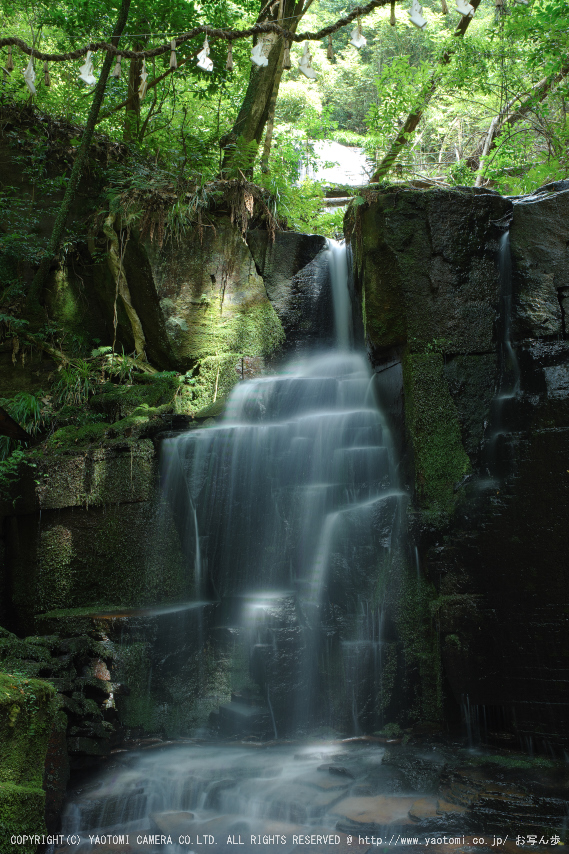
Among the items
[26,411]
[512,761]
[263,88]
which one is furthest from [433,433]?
[263,88]

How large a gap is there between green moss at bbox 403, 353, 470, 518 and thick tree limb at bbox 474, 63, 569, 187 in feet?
18.8

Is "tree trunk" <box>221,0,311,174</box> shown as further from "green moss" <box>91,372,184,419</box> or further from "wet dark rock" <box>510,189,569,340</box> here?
"wet dark rock" <box>510,189,569,340</box>

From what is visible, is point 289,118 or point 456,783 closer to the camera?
point 456,783

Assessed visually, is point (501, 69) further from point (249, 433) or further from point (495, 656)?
point (495, 656)

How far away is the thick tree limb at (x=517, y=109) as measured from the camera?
9180 mm

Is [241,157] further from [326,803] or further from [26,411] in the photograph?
[326,803]

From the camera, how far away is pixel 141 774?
393cm

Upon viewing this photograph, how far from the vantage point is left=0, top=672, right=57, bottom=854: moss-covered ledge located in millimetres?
2963

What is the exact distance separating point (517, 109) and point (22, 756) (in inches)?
460

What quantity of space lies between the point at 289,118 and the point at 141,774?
20.4 meters

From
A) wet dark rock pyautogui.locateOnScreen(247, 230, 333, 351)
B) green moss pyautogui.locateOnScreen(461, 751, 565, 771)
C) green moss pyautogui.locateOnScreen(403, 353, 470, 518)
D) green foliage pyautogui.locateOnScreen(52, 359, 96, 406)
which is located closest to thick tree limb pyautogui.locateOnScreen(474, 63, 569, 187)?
wet dark rock pyautogui.locateOnScreen(247, 230, 333, 351)

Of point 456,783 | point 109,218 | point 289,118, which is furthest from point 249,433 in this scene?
point 289,118

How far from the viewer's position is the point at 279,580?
530 centimetres

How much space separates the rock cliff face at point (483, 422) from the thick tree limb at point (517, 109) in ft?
14.0
